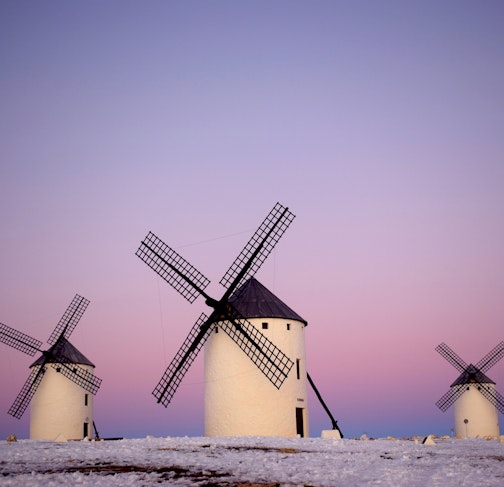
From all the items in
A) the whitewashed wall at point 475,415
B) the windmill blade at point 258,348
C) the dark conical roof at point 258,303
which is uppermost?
the dark conical roof at point 258,303

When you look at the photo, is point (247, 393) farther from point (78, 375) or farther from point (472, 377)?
point (472, 377)

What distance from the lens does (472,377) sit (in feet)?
156

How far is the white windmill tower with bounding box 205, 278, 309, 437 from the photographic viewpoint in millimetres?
31234

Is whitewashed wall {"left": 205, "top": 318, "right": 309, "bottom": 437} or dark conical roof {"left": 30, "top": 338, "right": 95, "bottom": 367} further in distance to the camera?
dark conical roof {"left": 30, "top": 338, "right": 95, "bottom": 367}

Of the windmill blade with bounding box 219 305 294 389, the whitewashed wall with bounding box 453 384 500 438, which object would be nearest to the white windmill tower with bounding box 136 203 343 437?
the windmill blade with bounding box 219 305 294 389

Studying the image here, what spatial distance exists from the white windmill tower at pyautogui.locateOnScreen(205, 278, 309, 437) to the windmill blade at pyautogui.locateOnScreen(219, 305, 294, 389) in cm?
31

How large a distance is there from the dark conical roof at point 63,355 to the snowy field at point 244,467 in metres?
20.5

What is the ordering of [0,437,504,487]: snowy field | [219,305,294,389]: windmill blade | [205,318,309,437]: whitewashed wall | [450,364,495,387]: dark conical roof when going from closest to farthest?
[0,437,504,487]: snowy field, [219,305,294,389]: windmill blade, [205,318,309,437]: whitewashed wall, [450,364,495,387]: dark conical roof

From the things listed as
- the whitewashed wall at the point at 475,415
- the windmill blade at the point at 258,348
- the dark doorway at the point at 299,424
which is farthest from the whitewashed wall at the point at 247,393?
the whitewashed wall at the point at 475,415

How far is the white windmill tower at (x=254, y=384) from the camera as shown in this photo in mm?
31234

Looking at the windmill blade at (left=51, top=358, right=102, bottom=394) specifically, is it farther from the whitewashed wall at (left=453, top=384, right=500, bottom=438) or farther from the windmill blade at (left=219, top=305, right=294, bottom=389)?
the whitewashed wall at (left=453, top=384, right=500, bottom=438)

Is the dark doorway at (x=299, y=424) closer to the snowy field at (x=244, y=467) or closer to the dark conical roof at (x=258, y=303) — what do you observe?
the dark conical roof at (x=258, y=303)

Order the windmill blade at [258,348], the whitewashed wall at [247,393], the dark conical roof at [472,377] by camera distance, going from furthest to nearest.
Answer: the dark conical roof at [472,377] → the whitewashed wall at [247,393] → the windmill blade at [258,348]

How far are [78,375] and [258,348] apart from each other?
1516 centimetres
